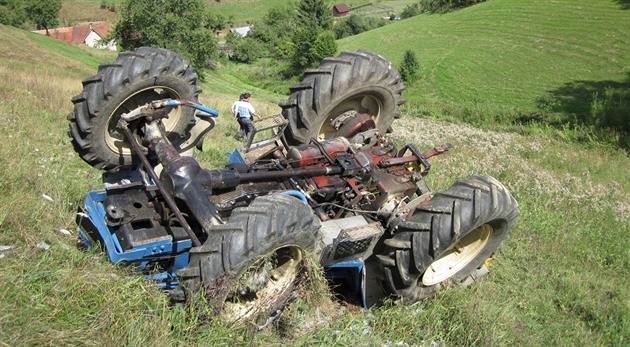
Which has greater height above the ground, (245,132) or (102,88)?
(102,88)

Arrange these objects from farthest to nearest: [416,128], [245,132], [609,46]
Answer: [609,46], [416,128], [245,132]

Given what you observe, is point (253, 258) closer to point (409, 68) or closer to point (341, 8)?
point (409, 68)

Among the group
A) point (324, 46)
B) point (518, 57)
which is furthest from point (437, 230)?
point (324, 46)

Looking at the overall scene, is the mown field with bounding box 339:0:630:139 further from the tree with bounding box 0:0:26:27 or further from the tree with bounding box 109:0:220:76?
the tree with bounding box 0:0:26:27

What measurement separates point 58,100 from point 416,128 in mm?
8402

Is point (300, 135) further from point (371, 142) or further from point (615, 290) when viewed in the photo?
point (615, 290)

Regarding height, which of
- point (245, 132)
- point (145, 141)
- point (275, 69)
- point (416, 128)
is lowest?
point (275, 69)

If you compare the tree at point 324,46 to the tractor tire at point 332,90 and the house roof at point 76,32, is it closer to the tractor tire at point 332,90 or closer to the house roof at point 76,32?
the house roof at point 76,32

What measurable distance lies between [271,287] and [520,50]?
37977mm

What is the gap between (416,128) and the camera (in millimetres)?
13750

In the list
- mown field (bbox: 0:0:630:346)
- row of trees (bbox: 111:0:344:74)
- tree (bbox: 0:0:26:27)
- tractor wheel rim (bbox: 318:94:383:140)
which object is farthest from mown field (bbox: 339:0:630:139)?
tree (bbox: 0:0:26:27)

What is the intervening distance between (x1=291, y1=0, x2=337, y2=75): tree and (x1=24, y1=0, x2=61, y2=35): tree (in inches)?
1173

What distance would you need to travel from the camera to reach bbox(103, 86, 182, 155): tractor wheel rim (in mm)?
4781

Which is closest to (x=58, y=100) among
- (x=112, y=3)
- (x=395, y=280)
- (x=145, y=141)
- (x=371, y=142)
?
(x=145, y=141)
